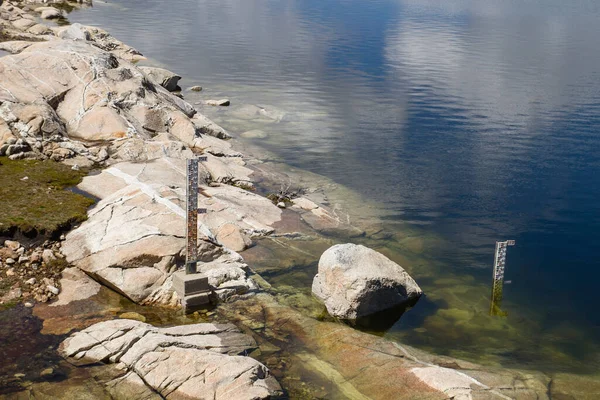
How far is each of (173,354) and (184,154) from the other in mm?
18287

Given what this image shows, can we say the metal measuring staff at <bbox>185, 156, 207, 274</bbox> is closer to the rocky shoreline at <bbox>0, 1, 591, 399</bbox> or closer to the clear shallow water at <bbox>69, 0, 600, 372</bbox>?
the rocky shoreline at <bbox>0, 1, 591, 399</bbox>

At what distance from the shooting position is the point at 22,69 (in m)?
34.8

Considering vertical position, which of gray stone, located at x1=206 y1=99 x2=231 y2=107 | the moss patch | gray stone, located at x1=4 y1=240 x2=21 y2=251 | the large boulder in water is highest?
the moss patch

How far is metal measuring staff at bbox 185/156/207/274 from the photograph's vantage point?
66.7 feet

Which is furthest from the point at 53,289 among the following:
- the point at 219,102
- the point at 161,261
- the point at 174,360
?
the point at 219,102

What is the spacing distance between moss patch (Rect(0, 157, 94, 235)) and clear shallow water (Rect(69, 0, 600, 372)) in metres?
12.6

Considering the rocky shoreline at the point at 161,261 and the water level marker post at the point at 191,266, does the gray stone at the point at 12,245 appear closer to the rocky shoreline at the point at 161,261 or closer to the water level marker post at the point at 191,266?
the rocky shoreline at the point at 161,261

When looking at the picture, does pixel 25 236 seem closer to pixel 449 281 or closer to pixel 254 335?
pixel 254 335

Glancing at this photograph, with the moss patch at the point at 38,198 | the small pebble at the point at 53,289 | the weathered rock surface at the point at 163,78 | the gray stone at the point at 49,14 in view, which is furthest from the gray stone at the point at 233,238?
the gray stone at the point at 49,14

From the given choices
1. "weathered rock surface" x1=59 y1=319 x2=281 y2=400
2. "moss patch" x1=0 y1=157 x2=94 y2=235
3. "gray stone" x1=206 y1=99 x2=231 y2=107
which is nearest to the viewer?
"weathered rock surface" x1=59 y1=319 x2=281 y2=400

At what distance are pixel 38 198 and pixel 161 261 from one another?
21.2ft

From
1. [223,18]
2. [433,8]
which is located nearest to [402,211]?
[223,18]

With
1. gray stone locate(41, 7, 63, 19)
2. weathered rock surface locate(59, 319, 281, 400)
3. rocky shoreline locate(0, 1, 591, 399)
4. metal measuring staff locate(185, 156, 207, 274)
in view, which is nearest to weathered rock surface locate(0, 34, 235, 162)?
rocky shoreline locate(0, 1, 591, 399)

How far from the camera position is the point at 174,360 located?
16.0 m
